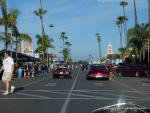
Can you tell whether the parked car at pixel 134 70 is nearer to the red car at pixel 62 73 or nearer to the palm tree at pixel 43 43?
the red car at pixel 62 73

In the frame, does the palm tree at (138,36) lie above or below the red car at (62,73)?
above

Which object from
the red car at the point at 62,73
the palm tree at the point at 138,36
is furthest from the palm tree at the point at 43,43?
the red car at the point at 62,73

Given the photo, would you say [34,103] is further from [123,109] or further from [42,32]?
[42,32]

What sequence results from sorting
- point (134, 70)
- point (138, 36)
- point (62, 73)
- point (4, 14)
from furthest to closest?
point (138, 36) < point (134, 70) < point (4, 14) < point (62, 73)

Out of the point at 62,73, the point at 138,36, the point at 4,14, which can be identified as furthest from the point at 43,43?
the point at 62,73

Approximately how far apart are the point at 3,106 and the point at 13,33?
5091 cm

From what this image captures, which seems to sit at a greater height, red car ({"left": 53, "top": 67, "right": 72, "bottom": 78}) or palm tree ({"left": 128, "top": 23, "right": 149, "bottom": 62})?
palm tree ({"left": 128, "top": 23, "right": 149, "bottom": 62})

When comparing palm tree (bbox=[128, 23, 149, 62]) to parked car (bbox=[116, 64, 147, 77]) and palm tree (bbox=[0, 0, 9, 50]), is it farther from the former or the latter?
palm tree (bbox=[0, 0, 9, 50])

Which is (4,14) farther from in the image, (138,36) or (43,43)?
(43,43)

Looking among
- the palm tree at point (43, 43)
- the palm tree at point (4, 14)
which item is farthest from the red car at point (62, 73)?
the palm tree at point (43, 43)

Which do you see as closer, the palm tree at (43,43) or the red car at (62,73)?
the red car at (62,73)

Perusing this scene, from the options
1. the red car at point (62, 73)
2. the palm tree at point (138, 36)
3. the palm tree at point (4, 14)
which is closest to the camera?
the red car at point (62, 73)

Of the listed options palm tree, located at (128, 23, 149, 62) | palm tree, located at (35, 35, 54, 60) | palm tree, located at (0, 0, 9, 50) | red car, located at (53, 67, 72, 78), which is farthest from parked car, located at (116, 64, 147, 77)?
palm tree, located at (35, 35, 54, 60)

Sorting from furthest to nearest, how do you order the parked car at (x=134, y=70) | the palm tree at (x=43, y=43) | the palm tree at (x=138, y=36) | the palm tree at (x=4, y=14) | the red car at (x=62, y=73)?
the palm tree at (x=43, y=43), the palm tree at (x=138, y=36), the parked car at (x=134, y=70), the palm tree at (x=4, y=14), the red car at (x=62, y=73)
